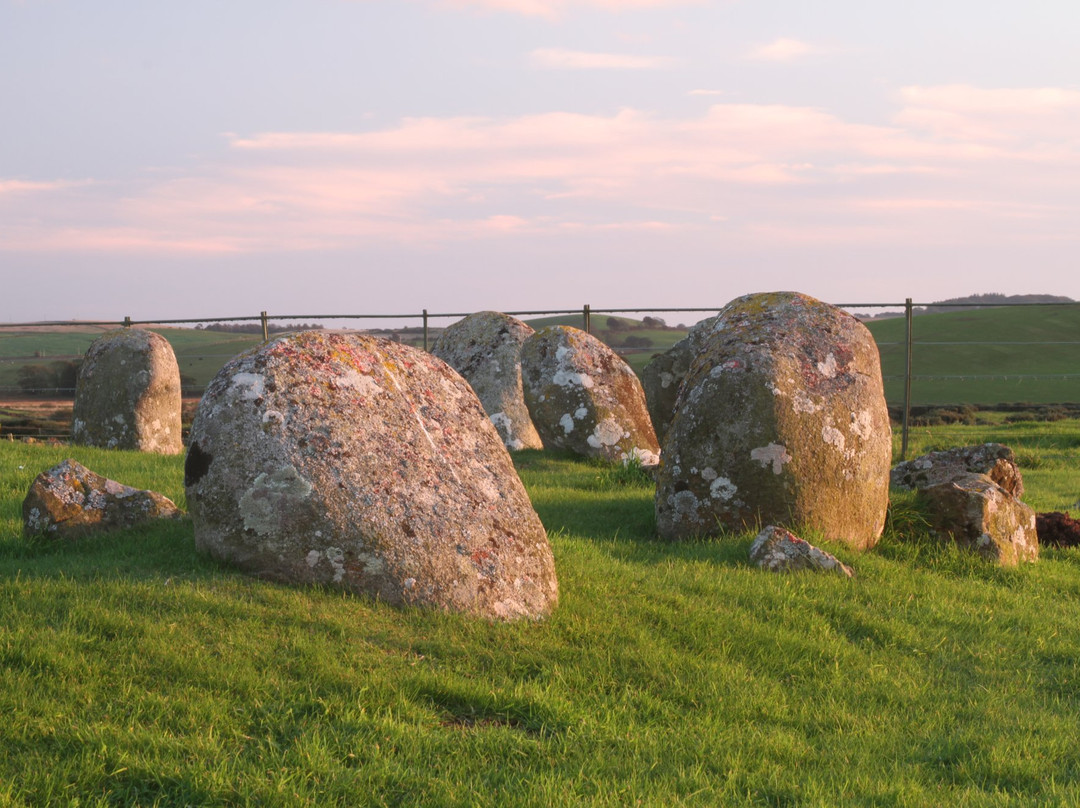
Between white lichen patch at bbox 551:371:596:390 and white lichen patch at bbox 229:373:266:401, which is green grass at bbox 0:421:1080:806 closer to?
white lichen patch at bbox 229:373:266:401

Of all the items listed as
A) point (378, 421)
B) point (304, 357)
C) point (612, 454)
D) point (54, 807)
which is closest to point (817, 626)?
point (378, 421)

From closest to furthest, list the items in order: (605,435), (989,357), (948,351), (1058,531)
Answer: (1058,531) < (605,435) < (989,357) < (948,351)

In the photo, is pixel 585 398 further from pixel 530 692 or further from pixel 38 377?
pixel 38 377

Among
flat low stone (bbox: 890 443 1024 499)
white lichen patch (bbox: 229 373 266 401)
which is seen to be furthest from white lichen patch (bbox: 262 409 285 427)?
flat low stone (bbox: 890 443 1024 499)

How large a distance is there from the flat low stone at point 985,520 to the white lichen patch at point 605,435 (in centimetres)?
623

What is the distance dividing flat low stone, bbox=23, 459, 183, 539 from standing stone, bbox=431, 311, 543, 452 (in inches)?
376

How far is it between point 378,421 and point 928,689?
12.9 ft

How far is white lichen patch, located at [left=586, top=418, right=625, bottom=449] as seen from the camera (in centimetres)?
1545

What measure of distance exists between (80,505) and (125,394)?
10.3 meters

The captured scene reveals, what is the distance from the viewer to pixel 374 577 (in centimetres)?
616

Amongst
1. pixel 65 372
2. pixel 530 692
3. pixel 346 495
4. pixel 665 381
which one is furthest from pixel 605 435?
pixel 65 372

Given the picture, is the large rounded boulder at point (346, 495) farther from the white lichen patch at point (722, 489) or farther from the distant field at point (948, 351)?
the distant field at point (948, 351)

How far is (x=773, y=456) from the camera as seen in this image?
888cm

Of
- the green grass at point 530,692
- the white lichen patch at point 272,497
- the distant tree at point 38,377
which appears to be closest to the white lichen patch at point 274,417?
the white lichen patch at point 272,497
